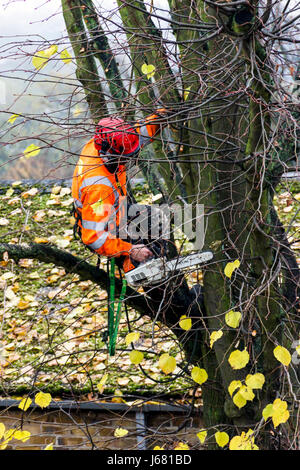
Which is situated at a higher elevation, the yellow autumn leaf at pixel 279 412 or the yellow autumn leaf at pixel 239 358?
the yellow autumn leaf at pixel 239 358

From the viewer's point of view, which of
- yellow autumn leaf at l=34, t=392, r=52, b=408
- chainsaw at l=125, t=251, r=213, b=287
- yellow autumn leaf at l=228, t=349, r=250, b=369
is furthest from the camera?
chainsaw at l=125, t=251, r=213, b=287

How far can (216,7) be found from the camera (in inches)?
105

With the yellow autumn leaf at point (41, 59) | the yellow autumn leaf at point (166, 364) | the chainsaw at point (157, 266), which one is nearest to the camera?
the yellow autumn leaf at point (41, 59)

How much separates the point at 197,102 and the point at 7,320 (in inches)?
156

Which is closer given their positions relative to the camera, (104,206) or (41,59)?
(41,59)

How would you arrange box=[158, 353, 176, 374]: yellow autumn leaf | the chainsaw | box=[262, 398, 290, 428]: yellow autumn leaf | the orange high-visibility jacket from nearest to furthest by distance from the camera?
box=[262, 398, 290, 428]: yellow autumn leaf → box=[158, 353, 176, 374]: yellow autumn leaf → the orange high-visibility jacket → the chainsaw

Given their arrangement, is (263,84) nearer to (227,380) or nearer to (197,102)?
(197,102)

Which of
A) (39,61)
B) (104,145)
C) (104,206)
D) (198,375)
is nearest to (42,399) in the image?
(198,375)

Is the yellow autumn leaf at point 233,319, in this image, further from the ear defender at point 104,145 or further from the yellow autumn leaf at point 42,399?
the ear defender at point 104,145

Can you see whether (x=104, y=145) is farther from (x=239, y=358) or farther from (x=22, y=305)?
(x=22, y=305)

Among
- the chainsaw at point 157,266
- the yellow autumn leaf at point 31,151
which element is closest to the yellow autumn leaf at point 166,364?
the chainsaw at point 157,266

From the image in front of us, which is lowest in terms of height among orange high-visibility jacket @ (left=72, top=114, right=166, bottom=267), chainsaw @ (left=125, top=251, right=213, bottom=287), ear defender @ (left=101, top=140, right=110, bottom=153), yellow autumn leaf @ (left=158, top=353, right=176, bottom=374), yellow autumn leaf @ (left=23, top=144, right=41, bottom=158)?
yellow autumn leaf @ (left=158, top=353, right=176, bottom=374)

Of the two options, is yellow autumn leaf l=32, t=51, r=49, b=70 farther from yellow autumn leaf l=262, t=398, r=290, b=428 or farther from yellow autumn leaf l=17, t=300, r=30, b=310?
yellow autumn leaf l=17, t=300, r=30, b=310

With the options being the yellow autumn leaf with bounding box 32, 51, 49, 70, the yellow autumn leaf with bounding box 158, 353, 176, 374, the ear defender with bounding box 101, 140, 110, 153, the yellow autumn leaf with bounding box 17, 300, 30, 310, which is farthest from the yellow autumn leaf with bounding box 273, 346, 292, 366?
the yellow autumn leaf with bounding box 17, 300, 30, 310
